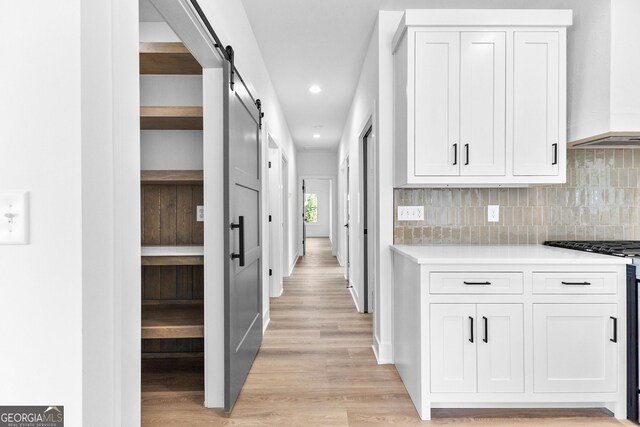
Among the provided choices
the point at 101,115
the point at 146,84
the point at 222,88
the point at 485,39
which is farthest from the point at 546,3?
the point at 101,115

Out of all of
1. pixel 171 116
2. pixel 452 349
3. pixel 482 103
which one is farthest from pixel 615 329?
pixel 171 116

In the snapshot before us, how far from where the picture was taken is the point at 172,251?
2.52m

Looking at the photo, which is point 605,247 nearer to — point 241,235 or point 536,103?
point 536,103

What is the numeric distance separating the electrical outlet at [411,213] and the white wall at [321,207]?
12.4 m

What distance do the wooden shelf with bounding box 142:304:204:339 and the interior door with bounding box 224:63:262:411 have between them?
0.26m

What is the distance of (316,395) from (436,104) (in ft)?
6.45

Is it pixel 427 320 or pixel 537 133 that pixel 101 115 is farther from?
pixel 537 133

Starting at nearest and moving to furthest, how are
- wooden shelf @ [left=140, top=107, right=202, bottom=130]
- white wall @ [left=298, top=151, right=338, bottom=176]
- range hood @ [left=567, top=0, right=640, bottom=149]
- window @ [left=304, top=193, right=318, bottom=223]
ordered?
range hood @ [left=567, top=0, right=640, bottom=149]
wooden shelf @ [left=140, top=107, right=202, bottom=130]
white wall @ [left=298, top=151, right=338, bottom=176]
window @ [left=304, top=193, right=318, bottom=223]

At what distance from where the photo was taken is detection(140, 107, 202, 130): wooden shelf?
2.34 m

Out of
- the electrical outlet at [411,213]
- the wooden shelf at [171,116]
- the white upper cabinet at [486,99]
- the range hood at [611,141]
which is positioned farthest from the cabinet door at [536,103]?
the wooden shelf at [171,116]

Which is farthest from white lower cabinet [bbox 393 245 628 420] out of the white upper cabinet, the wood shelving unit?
the wood shelving unit

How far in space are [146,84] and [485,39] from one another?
2273 mm

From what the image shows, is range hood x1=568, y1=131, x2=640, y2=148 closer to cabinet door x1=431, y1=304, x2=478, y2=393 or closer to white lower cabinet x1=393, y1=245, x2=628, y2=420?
white lower cabinet x1=393, y1=245, x2=628, y2=420

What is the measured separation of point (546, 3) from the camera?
109 inches
